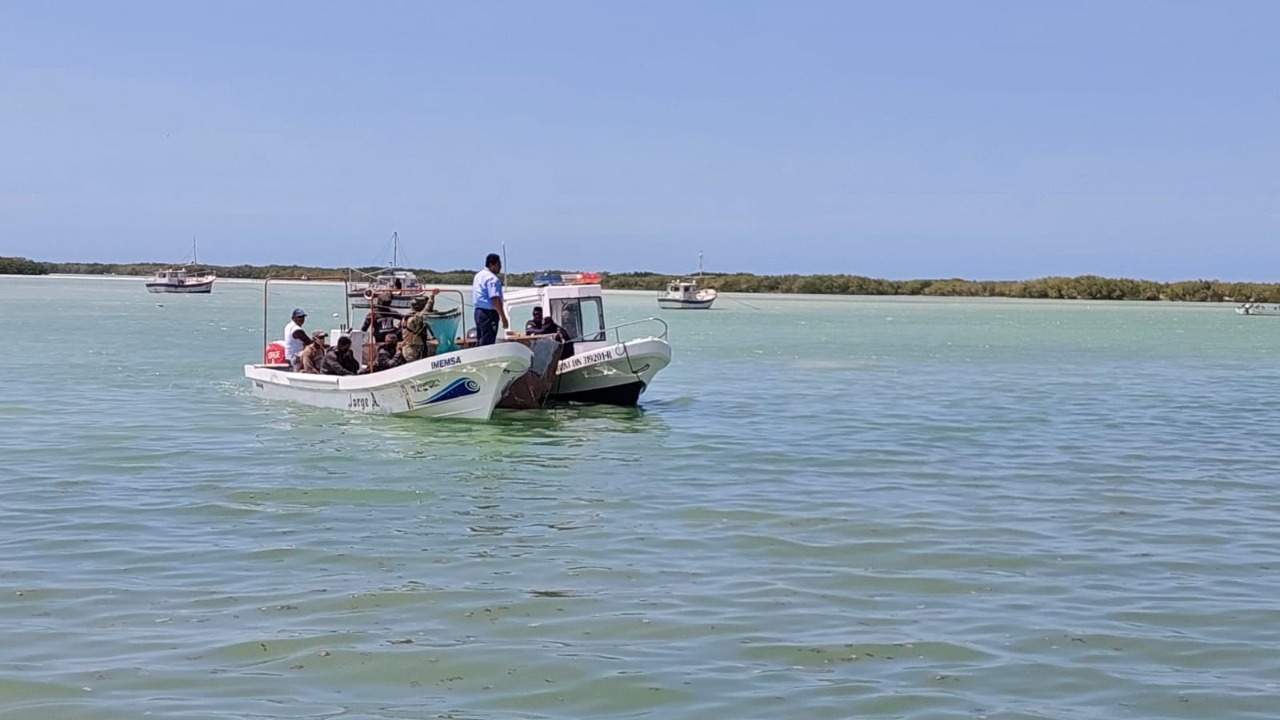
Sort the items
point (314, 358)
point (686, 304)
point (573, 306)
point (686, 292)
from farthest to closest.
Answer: point (686, 292) < point (686, 304) < point (573, 306) < point (314, 358)

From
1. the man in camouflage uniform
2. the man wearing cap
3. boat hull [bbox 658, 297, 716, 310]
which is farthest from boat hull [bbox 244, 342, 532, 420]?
boat hull [bbox 658, 297, 716, 310]

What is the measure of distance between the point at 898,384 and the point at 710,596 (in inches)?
858

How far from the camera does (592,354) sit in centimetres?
2356

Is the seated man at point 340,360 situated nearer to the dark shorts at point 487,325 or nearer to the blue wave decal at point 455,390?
the blue wave decal at point 455,390

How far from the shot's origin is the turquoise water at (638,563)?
26.0 feet

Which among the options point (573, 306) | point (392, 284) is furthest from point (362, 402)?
point (573, 306)

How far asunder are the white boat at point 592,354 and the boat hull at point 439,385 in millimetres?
2488

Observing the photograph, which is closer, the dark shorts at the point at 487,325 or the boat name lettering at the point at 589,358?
the dark shorts at the point at 487,325

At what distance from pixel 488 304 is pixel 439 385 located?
1433 mm

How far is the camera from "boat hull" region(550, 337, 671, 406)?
76.8 feet

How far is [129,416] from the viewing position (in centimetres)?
2211

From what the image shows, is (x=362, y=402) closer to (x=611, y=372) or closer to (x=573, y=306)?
(x=611, y=372)

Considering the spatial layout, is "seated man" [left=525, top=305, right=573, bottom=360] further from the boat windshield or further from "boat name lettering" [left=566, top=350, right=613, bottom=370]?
the boat windshield

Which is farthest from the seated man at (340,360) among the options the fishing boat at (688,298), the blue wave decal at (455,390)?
the fishing boat at (688,298)
